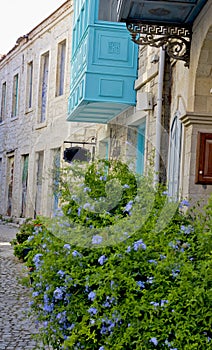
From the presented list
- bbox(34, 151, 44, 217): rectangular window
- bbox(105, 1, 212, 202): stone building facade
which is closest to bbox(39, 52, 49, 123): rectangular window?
bbox(34, 151, 44, 217): rectangular window

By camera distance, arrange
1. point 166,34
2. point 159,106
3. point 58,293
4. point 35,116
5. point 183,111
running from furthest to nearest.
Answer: point 35,116, point 159,106, point 183,111, point 166,34, point 58,293

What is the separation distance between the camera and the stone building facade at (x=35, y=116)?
15625 millimetres

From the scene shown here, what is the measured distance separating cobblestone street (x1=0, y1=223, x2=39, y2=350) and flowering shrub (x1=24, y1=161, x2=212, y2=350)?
485 millimetres

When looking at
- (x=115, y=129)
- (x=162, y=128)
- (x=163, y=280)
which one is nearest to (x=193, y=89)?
(x=162, y=128)

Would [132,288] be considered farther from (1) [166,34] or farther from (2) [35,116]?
(2) [35,116]

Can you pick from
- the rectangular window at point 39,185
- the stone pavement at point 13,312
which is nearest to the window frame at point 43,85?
the rectangular window at point 39,185

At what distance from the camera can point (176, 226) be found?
3.77m

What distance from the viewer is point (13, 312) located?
6152mm

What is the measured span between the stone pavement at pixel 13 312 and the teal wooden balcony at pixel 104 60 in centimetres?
298

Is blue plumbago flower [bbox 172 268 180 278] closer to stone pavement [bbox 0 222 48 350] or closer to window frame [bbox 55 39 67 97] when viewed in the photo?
stone pavement [bbox 0 222 48 350]

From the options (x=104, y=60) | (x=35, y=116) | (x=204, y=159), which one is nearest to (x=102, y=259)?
(x=204, y=159)

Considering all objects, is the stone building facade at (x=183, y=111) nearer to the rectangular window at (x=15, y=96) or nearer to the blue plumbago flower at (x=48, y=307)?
the blue plumbago flower at (x=48, y=307)

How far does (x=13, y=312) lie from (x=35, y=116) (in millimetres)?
12462

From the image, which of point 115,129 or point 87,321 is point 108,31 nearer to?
point 115,129
